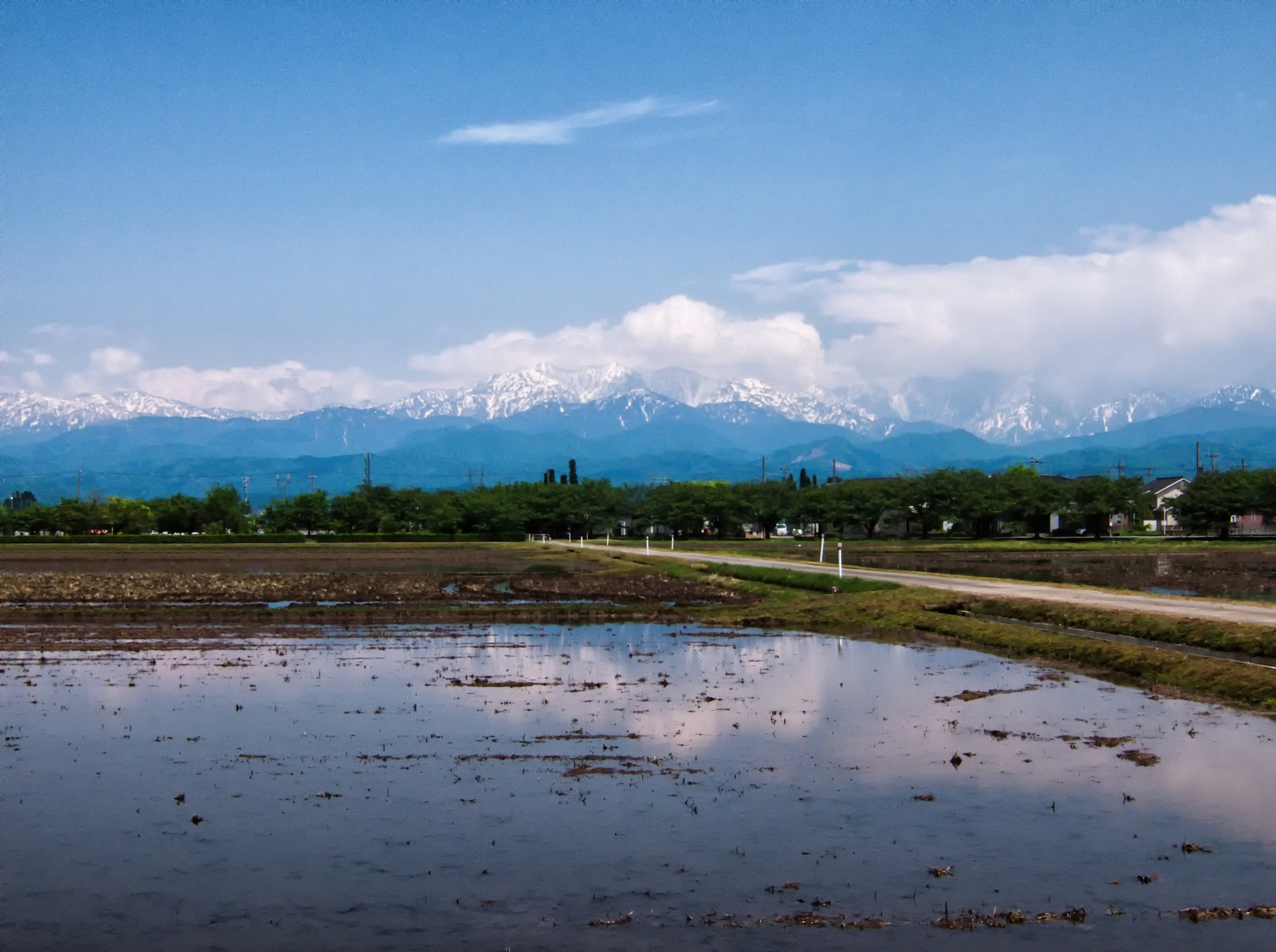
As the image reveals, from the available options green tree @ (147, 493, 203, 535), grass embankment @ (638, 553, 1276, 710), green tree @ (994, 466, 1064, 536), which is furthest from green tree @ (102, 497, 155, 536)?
grass embankment @ (638, 553, 1276, 710)

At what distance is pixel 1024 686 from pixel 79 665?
760 inches

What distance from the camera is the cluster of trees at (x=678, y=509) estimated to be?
12706cm

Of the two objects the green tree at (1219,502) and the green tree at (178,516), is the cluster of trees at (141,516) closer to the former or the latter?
the green tree at (178,516)

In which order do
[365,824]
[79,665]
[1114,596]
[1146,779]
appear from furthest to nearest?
[1114,596] < [79,665] < [1146,779] < [365,824]

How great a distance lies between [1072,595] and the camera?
37531mm

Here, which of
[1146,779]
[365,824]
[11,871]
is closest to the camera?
[11,871]

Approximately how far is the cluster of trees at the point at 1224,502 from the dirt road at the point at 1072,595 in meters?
69.4

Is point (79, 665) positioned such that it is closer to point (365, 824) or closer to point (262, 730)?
point (262, 730)

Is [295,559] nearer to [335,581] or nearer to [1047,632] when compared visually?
[335,581]

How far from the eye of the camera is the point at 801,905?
10500mm

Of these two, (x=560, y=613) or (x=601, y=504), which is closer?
(x=560, y=613)

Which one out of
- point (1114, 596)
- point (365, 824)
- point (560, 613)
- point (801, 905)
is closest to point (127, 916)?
point (365, 824)

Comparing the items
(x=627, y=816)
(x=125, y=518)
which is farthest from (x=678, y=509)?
(x=627, y=816)

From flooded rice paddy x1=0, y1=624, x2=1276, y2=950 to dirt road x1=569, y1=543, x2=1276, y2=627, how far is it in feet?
29.8
